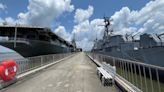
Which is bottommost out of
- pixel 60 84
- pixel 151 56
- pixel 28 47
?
pixel 60 84

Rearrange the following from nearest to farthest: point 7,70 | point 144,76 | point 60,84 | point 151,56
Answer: point 144,76, point 7,70, point 60,84, point 151,56

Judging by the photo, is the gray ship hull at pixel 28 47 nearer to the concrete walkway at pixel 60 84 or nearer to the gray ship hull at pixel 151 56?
the gray ship hull at pixel 151 56

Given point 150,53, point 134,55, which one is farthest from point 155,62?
point 134,55

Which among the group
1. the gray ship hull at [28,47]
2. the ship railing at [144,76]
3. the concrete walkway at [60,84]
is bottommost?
the concrete walkway at [60,84]

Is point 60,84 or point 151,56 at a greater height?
point 151,56

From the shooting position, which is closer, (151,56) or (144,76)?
(144,76)

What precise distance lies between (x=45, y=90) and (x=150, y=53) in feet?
35.6

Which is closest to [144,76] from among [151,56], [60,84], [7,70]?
[60,84]

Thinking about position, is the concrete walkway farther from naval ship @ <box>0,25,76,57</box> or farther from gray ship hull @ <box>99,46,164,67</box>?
naval ship @ <box>0,25,76,57</box>

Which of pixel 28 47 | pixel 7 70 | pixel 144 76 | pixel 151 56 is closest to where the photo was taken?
pixel 144 76

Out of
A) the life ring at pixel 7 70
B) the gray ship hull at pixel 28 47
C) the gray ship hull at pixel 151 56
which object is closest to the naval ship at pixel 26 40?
the gray ship hull at pixel 28 47

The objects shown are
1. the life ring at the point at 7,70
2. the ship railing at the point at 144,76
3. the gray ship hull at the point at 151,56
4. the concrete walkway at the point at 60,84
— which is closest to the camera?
the ship railing at the point at 144,76

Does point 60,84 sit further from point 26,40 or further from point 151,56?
point 26,40

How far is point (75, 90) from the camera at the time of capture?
8523 millimetres
